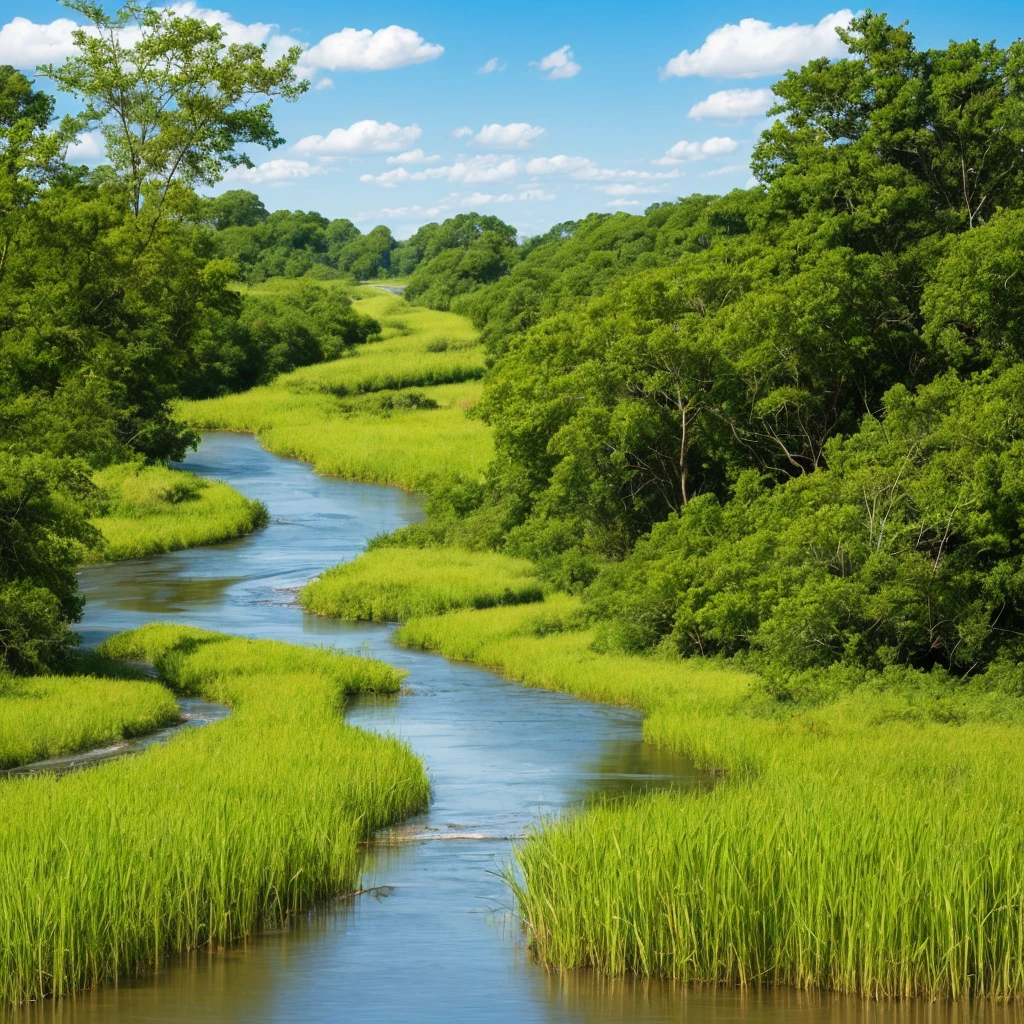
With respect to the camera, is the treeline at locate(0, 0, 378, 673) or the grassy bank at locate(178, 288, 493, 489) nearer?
the treeline at locate(0, 0, 378, 673)

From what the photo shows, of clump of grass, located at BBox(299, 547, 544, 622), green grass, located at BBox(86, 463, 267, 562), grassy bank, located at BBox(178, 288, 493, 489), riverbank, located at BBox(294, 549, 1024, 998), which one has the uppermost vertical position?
grassy bank, located at BBox(178, 288, 493, 489)

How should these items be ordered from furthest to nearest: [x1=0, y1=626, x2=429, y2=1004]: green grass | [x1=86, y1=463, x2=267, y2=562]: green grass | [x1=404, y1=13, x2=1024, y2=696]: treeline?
[x1=86, y1=463, x2=267, y2=562]: green grass
[x1=404, y1=13, x2=1024, y2=696]: treeline
[x1=0, y1=626, x2=429, y2=1004]: green grass

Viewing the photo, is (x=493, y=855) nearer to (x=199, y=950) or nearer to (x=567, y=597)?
(x=199, y=950)

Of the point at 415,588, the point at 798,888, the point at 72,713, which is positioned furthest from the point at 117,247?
the point at 798,888

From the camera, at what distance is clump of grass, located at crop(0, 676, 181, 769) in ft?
60.6

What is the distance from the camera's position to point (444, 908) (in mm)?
13125

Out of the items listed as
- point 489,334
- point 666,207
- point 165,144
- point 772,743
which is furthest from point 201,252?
point 772,743

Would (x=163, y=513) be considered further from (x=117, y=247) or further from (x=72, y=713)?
(x=72, y=713)

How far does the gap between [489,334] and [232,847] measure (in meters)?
68.2

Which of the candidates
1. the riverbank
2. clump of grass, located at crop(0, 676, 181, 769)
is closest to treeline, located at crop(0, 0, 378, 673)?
clump of grass, located at crop(0, 676, 181, 769)

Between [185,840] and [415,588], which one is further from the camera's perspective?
[415,588]

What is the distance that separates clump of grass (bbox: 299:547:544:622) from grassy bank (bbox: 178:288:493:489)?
1116cm

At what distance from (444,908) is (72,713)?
8.34m

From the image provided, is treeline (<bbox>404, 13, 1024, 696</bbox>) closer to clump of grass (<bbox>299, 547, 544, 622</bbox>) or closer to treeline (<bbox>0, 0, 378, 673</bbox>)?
clump of grass (<bbox>299, 547, 544, 622</bbox>)
